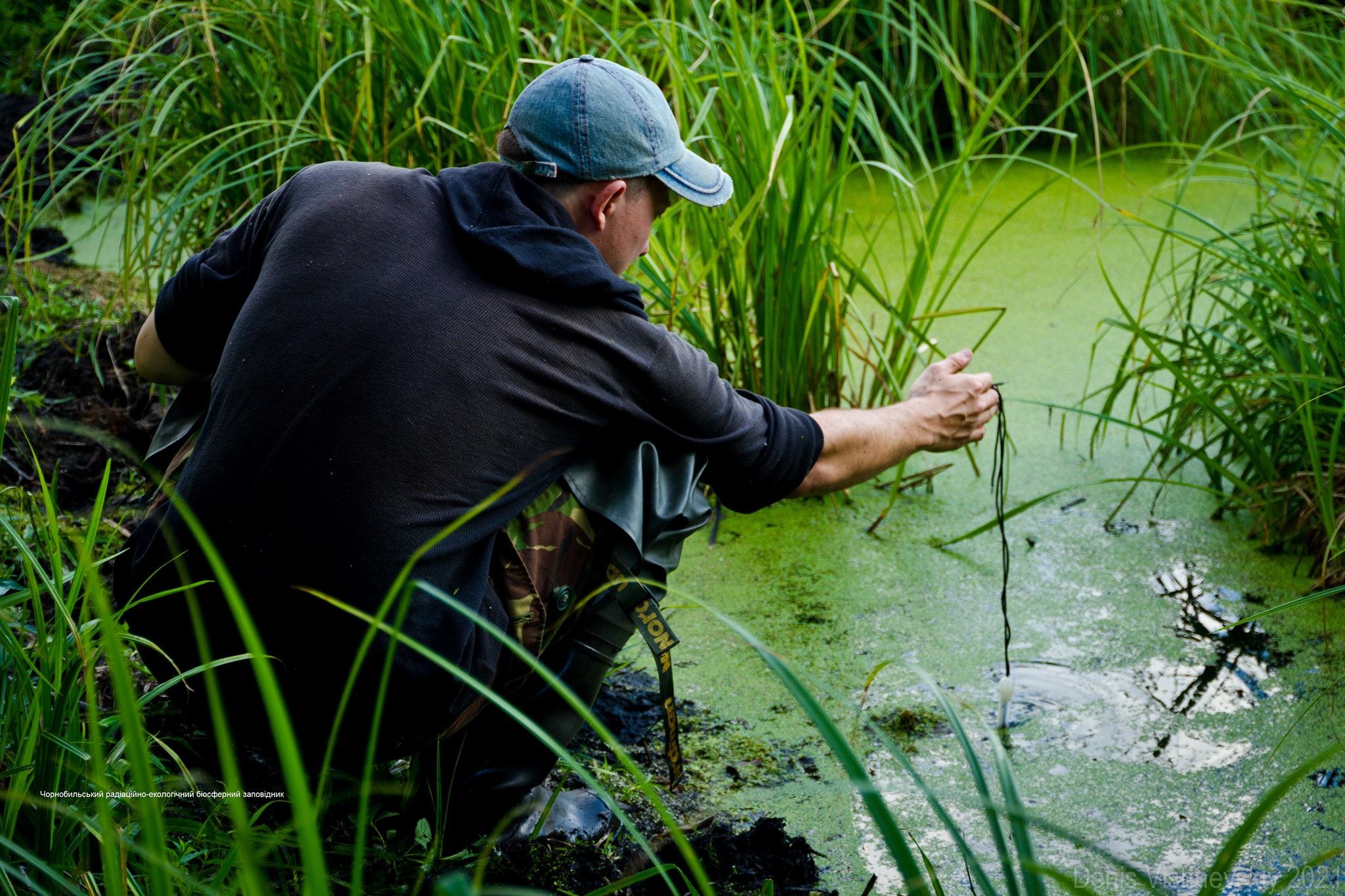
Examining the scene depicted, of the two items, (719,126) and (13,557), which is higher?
(719,126)

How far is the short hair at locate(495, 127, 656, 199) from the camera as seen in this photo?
1289 millimetres

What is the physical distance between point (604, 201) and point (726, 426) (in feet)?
0.95

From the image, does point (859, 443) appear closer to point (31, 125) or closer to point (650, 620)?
point (650, 620)

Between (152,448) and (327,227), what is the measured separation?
44cm

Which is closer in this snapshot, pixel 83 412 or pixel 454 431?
pixel 454 431

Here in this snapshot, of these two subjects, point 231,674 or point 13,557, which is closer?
point 231,674

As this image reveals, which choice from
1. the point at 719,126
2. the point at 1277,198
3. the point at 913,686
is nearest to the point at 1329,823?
the point at 913,686

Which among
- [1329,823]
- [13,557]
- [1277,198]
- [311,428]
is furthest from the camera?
[1277,198]

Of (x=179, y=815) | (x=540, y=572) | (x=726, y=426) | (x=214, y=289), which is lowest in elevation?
(x=179, y=815)

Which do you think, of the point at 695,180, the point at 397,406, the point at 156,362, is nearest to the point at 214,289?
Result: the point at 156,362

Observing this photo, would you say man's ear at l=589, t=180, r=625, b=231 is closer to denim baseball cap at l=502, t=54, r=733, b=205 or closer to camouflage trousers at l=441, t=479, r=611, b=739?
denim baseball cap at l=502, t=54, r=733, b=205

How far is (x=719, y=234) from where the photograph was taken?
2.02 metres

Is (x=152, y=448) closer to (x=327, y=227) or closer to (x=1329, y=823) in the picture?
(x=327, y=227)

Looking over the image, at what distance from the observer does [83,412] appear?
7.47ft
